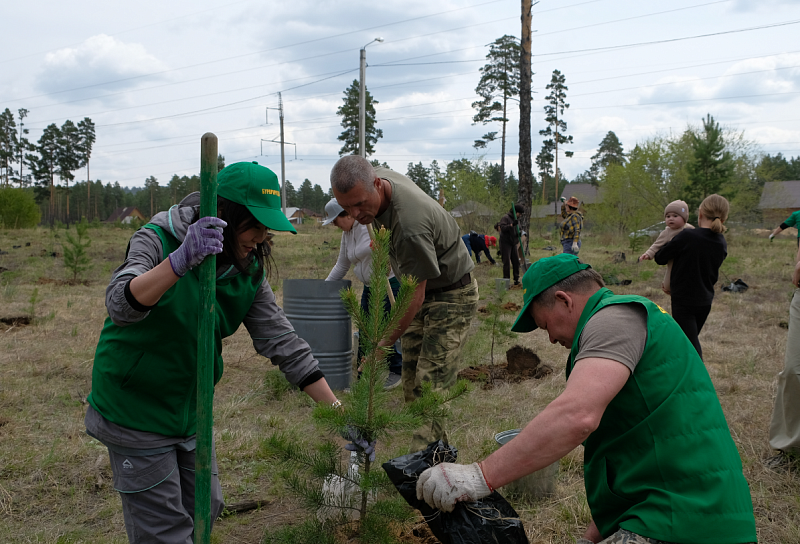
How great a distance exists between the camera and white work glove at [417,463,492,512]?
161 centimetres

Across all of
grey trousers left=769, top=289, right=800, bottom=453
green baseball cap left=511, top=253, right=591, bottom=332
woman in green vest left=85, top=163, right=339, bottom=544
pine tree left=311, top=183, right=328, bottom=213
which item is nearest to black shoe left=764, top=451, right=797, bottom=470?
grey trousers left=769, top=289, right=800, bottom=453

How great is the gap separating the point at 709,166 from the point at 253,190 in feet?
88.8

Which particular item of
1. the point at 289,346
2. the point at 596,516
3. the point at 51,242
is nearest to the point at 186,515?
the point at 289,346

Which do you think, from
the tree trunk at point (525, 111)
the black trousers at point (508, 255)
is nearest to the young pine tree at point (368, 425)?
the black trousers at point (508, 255)

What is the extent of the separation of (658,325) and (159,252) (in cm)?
148

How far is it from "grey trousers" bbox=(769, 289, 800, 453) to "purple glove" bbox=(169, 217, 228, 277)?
3526mm

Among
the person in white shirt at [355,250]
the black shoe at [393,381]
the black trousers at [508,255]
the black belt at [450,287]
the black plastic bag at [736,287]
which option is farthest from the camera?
the black trousers at [508,255]

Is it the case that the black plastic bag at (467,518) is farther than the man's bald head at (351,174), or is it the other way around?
the man's bald head at (351,174)

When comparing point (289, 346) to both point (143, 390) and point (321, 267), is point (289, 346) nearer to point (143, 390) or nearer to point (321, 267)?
point (143, 390)

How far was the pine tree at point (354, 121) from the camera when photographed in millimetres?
38250

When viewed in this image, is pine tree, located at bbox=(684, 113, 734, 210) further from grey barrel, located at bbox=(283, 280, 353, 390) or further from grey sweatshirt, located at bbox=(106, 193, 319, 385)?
grey sweatshirt, located at bbox=(106, 193, 319, 385)

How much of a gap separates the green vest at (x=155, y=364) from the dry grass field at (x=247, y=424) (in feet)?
4.12

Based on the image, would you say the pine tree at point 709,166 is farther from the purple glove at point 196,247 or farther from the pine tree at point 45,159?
the pine tree at point 45,159

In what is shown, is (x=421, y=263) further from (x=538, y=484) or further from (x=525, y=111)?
(x=525, y=111)
